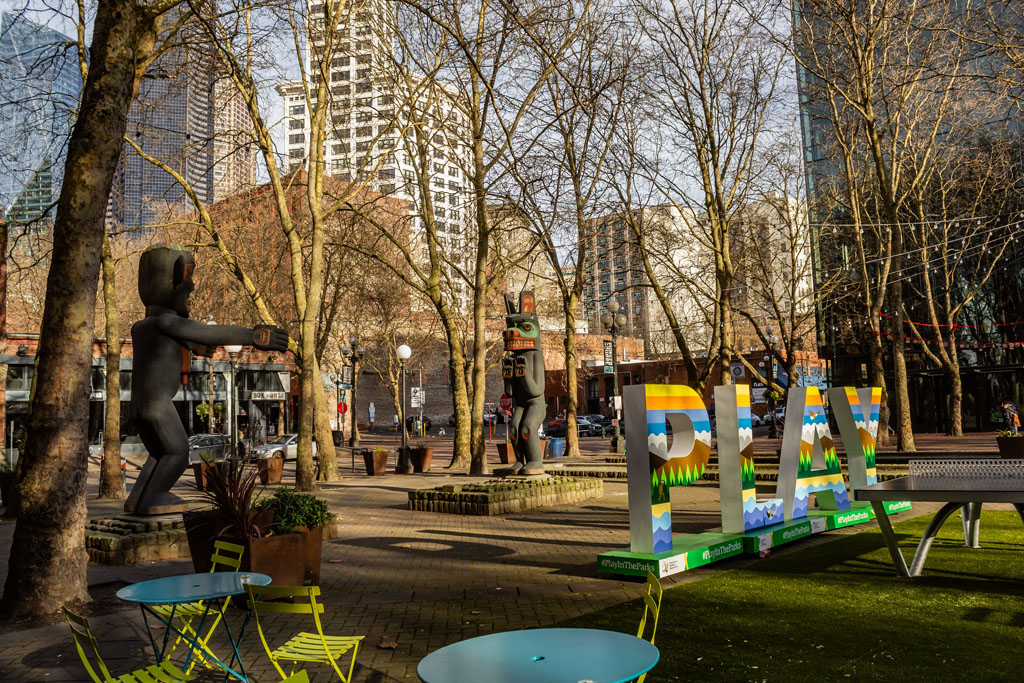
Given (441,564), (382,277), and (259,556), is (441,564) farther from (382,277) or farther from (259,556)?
(382,277)

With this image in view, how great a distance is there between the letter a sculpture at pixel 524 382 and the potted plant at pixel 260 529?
10257mm

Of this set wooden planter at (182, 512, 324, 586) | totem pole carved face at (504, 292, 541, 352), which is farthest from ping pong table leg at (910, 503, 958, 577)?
totem pole carved face at (504, 292, 541, 352)

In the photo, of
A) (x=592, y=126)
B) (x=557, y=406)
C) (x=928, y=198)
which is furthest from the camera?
(x=557, y=406)

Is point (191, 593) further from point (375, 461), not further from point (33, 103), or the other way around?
point (375, 461)

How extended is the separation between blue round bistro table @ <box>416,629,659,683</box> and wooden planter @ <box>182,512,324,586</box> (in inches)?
161

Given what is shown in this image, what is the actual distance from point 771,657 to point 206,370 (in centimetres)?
4600

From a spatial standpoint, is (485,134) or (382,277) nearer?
(485,134)

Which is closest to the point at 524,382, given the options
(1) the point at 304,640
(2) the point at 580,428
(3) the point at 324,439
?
(3) the point at 324,439

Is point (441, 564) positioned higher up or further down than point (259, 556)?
further down

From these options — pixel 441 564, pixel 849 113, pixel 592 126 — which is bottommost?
pixel 441 564

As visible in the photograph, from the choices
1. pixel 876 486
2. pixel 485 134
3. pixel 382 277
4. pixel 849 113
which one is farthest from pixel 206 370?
pixel 876 486

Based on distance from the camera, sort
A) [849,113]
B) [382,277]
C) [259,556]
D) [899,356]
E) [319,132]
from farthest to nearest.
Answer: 1. [382,277]
2. [849,113]
3. [899,356]
4. [319,132]
5. [259,556]

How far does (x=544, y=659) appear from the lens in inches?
144

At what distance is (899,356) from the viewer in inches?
866
